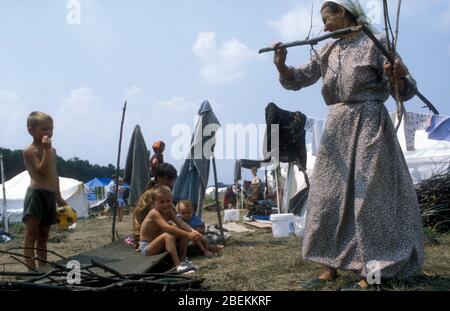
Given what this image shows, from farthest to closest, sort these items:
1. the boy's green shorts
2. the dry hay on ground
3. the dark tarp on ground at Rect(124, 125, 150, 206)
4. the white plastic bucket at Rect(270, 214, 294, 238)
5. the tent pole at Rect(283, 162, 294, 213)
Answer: the tent pole at Rect(283, 162, 294, 213) < the dark tarp on ground at Rect(124, 125, 150, 206) < the white plastic bucket at Rect(270, 214, 294, 238) < the boy's green shorts < the dry hay on ground

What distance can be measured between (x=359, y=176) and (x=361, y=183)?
5 cm

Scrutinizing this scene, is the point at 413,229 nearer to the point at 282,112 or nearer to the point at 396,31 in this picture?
the point at 396,31

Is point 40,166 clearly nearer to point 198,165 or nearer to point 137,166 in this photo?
point 198,165

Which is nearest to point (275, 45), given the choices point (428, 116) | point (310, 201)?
point (310, 201)

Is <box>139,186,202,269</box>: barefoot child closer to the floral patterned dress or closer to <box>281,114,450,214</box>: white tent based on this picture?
the floral patterned dress

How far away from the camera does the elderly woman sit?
255cm

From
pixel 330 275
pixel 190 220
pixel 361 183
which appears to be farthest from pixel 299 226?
pixel 361 183

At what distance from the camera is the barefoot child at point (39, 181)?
375cm

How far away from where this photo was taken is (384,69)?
263 cm

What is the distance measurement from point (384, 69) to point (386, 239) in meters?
0.98

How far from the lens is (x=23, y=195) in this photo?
16.8m

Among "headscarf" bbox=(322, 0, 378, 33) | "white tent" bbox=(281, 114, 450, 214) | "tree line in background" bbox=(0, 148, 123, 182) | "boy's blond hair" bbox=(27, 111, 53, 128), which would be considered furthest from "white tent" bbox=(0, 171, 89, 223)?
"tree line in background" bbox=(0, 148, 123, 182)

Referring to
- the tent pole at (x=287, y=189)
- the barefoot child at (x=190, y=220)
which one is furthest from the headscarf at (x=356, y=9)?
the tent pole at (x=287, y=189)

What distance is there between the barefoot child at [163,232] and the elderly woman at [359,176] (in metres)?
1.57
